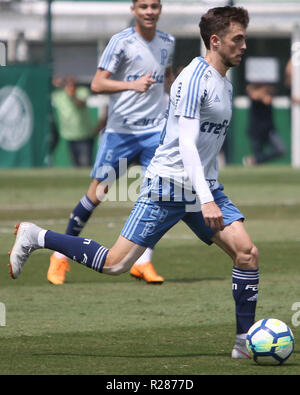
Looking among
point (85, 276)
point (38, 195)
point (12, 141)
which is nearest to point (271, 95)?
point (12, 141)

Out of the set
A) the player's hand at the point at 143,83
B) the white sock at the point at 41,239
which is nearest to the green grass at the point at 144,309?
the white sock at the point at 41,239

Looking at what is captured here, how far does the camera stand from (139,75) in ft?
31.2

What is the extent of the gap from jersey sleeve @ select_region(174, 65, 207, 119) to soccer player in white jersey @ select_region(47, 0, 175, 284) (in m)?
2.96

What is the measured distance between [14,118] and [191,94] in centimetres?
1587

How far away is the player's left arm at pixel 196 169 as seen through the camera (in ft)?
19.7

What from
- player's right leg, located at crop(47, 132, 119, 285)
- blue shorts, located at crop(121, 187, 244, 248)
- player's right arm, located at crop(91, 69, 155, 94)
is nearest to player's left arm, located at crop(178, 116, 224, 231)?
blue shorts, located at crop(121, 187, 244, 248)

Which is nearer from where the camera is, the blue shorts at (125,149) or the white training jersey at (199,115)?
the white training jersey at (199,115)

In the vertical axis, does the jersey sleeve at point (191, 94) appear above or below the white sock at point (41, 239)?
above

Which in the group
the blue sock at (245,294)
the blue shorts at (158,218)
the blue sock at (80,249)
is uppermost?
the blue shorts at (158,218)

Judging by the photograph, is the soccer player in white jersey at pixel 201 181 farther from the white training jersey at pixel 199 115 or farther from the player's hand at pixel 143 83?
the player's hand at pixel 143 83

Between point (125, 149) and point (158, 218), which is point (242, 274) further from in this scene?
point (125, 149)

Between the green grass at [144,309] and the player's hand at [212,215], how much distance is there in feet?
2.61
